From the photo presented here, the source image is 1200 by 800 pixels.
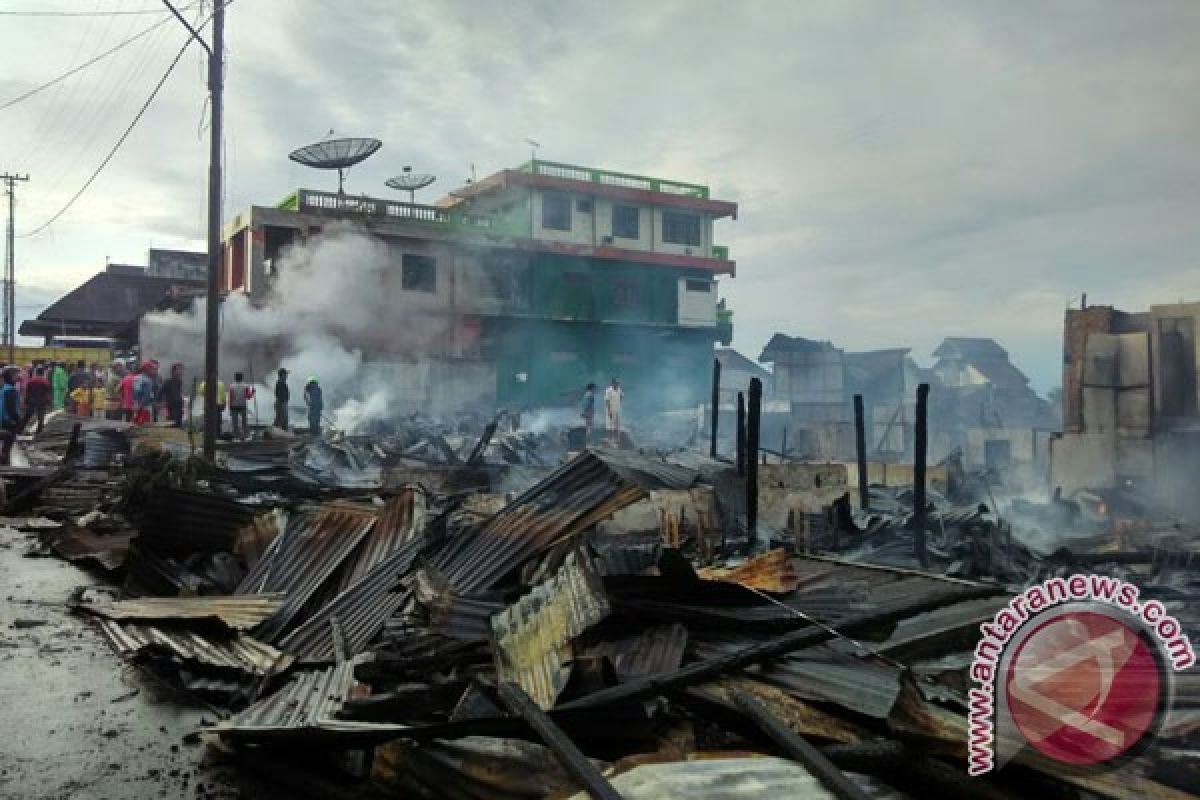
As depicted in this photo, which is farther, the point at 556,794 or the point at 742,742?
the point at 742,742

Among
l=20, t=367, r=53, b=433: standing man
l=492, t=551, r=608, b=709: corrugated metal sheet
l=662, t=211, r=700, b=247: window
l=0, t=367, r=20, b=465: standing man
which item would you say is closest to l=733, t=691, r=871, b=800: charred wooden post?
l=492, t=551, r=608, b=709: corrugated metal sheet

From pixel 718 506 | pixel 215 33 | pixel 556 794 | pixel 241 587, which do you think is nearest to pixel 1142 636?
pixel 556 794

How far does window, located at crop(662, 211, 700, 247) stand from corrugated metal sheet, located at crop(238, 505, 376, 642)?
34.3 m

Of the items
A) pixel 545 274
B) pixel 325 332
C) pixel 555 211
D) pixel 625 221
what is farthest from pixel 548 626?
pixel 625 221

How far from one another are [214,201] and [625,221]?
27135mm

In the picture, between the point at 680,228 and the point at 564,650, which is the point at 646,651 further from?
the point at 680,228

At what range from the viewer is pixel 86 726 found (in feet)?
13.5

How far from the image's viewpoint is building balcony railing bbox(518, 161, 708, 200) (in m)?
37.2

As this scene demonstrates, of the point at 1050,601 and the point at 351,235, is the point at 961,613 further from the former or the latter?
the point at 351,235

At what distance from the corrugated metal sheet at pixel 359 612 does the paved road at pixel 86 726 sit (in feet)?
2.39

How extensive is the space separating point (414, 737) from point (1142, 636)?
277cm

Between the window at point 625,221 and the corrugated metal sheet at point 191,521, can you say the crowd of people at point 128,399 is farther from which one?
the window at point 625,221

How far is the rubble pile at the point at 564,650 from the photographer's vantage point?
269 centimetres

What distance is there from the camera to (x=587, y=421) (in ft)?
70.0
